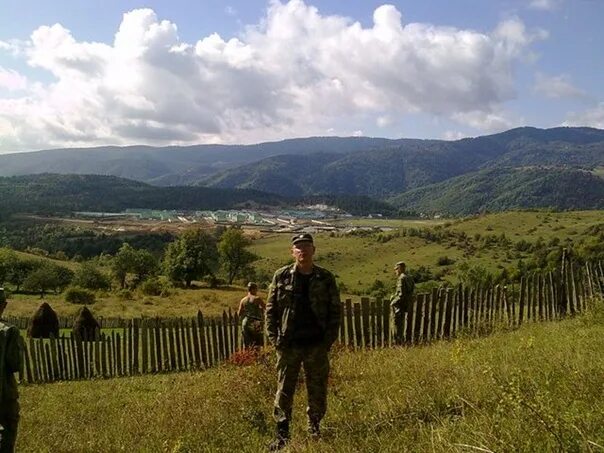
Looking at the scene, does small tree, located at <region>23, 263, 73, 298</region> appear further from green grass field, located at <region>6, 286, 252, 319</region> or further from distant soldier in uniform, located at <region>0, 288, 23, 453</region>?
distant soldier in uniform, located at <region>0, 288, 23, 453</region>

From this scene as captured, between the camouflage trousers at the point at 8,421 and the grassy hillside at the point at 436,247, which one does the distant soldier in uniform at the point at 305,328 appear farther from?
the grassy hillside at the point at 436,247

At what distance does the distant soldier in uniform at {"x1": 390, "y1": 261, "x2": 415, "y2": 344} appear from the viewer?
1056 centimetres

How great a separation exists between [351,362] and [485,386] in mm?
3463

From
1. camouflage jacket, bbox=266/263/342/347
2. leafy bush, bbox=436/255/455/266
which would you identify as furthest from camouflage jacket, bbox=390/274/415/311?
leafy bush, bbox=436/255/455/266

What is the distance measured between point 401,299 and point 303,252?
6.31m

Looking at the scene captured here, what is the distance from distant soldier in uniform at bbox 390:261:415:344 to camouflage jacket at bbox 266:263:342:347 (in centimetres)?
580

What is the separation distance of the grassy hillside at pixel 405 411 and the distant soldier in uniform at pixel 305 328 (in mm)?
302

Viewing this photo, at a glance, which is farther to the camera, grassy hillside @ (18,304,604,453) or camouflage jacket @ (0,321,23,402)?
camouflage jacket @ (0,321,23,402)

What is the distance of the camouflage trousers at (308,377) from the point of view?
4727 millimetres

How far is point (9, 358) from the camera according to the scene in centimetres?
470

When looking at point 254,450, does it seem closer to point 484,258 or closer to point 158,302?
point 158,302

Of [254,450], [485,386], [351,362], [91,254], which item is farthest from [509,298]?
[91,254]

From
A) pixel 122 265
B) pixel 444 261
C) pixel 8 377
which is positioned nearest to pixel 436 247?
pixel 444 261

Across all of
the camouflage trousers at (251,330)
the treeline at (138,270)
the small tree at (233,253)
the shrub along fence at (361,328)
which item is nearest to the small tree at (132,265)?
the treeline at (138,270)
